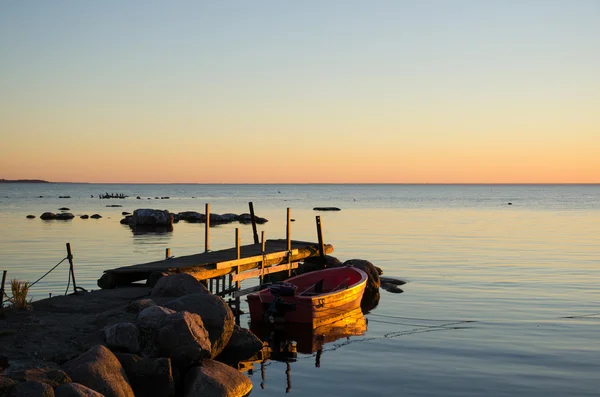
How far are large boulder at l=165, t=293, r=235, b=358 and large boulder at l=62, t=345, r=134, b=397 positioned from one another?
301cm

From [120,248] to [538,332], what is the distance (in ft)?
95.5

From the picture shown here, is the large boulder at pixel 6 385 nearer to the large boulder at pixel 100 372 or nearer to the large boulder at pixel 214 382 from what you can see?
the large boulder at pixel 100 372

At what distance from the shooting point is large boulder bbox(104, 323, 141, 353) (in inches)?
543

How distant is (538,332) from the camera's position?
68.0ft

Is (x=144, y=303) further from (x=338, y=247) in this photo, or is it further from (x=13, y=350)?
(x=338, y=247)

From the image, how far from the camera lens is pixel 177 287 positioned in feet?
61.9

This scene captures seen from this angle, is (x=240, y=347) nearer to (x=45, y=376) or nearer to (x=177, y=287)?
(x=177, y=287)

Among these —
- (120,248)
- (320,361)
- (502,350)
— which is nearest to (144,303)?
(320,361)

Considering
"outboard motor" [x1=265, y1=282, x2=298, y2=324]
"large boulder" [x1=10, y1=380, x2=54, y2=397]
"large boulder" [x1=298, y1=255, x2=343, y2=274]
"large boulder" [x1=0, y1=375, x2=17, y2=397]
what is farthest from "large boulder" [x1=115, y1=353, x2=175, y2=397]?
"large boulder" [x1=298, y1=255, x2=343, y2=274]

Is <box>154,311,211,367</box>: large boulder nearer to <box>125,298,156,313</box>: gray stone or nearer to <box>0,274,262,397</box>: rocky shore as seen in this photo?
<box>0,274,262,397</box>: rocky shore

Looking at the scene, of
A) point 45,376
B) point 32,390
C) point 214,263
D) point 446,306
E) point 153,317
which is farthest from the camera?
point 446,306

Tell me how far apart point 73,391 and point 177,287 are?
26.2ft

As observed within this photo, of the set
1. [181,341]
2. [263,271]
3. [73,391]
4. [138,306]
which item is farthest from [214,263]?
[73,391]

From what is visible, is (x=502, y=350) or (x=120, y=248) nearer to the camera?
(x=502, y=350)
